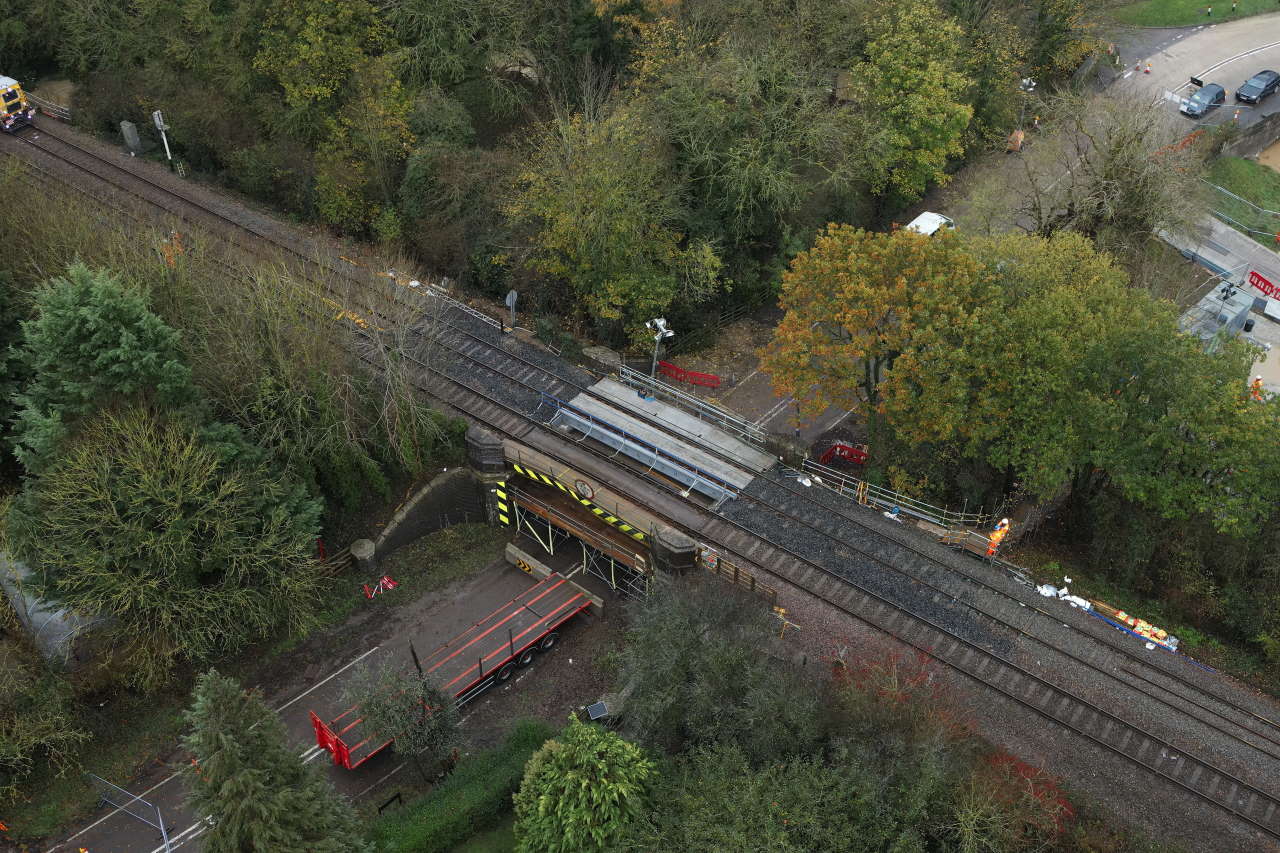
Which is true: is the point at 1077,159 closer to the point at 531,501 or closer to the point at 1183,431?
the point at 1183,431

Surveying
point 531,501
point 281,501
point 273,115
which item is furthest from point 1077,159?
point 281,501

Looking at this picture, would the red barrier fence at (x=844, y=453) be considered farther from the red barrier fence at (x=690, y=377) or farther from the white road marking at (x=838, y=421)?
the red barrier fence at (x=690, y=377)

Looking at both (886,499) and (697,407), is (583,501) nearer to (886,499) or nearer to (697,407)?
(697,407)

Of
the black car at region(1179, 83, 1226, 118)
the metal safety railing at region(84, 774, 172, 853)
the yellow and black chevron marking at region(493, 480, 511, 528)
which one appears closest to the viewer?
the metal safety railing at region(84, 774, 172, 853)

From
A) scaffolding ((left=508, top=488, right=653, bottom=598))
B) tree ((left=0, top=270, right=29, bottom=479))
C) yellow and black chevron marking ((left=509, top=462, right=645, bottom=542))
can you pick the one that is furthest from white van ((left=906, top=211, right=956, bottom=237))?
tree ((left=0, top=270, right=29, bottom=479))

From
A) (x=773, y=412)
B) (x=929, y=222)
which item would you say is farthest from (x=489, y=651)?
(x=929, y=222)

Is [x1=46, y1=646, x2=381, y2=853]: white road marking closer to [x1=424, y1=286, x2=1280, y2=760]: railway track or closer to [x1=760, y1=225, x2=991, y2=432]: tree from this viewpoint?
[x1=424, y1=286, x2=1280, y2=760]: railway track

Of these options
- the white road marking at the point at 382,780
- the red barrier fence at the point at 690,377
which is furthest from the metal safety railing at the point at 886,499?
the white road marking at the point at 382,780
